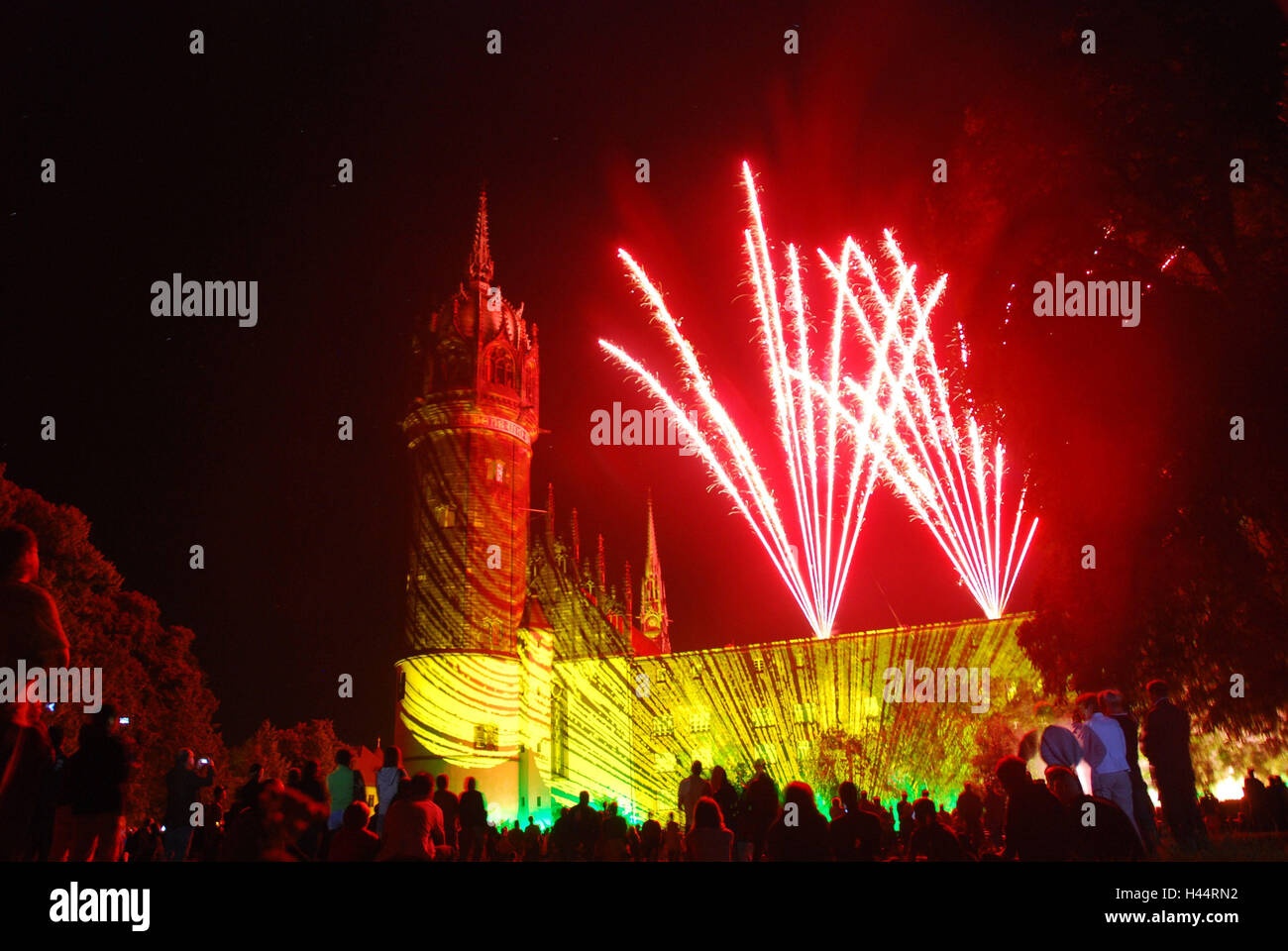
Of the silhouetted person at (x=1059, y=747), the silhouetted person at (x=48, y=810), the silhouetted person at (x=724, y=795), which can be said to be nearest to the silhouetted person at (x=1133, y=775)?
the silhouetted person at (x=1059, y=747)

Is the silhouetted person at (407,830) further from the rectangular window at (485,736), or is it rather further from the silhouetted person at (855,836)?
the rectangular window at (485,736)

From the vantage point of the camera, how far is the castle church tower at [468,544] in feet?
163

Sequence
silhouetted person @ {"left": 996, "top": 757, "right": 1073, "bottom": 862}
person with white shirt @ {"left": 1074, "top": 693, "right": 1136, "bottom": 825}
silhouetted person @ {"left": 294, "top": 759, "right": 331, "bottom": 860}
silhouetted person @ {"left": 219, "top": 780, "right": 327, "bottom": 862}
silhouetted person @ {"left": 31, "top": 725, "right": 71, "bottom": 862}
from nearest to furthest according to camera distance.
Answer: silhouetted person @ {"left": 31, "top": 725, "right": 71, "bottom": 862}, silhouetted person @ {"left": 219, "top": 780, "right": 327, "bottom": 862}, silhouetted person @ {"left": 996, "top": 757, "right": 1073, "bottom": 862}, silhouetted person @ {"left": 294, "top": 759, "right": 331, "bottom": 860}, person with white shirt @ {"left": 1074, "top": 693, "right": 1136, "bottom": 825}

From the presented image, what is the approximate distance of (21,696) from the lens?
6.09 m

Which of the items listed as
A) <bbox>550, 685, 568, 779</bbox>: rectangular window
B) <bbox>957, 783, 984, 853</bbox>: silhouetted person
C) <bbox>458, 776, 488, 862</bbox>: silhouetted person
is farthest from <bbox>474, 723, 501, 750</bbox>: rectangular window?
<bbox>957, 783, 984, 853</bbox>: silhouetted person

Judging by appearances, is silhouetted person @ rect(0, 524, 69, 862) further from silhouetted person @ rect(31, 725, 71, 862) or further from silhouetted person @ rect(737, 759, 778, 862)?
silhouetted person @ rect(737, 759, 778, 862)

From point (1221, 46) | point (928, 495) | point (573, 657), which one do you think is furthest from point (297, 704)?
point (1221, 46)

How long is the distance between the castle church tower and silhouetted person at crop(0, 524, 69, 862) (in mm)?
44307

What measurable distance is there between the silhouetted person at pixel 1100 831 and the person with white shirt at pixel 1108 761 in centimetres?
157

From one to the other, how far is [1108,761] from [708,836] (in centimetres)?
348

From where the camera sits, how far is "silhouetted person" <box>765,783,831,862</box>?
26.2 feet

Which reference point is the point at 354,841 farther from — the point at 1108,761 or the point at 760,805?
the point at 1108,761

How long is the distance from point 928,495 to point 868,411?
2277mm
